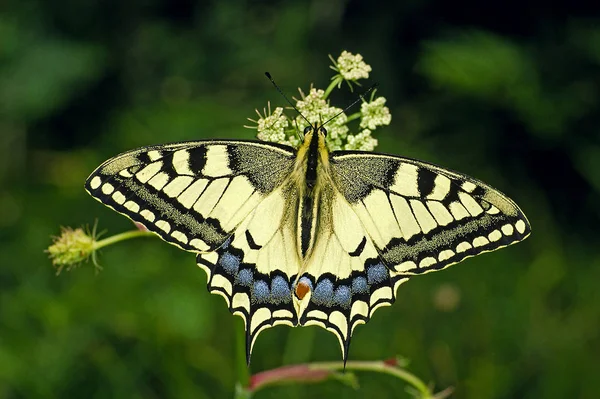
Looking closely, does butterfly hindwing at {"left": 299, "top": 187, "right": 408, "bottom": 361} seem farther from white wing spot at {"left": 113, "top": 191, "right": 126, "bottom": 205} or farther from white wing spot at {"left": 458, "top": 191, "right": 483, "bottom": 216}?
white wing spot at {"left": 113, "top": 191, "right": 126, "bottom": 205}

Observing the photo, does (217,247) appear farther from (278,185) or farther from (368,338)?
(368,338)

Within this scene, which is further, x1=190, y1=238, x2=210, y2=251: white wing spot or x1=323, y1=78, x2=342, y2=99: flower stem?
x1=323, y1=78, x2=342, y2=99: flower stem

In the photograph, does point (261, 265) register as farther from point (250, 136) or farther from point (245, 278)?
point (250, 136)

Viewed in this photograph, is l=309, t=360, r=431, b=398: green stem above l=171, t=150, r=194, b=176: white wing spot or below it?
below

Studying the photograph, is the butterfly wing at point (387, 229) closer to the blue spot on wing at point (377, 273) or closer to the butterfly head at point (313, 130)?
the blue spot on wing at point (377, 273)

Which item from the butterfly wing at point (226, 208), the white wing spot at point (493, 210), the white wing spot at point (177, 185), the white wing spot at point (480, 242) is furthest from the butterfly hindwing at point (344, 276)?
the white wing spot at point (177, 185)

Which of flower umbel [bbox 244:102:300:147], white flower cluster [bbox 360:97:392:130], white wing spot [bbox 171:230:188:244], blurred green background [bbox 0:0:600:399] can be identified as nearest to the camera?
white wing spot [bbox 171:230:188:244]

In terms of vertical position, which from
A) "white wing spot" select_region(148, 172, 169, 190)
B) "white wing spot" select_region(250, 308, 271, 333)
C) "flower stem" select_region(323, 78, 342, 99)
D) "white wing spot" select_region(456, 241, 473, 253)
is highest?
"flower stem" select_region(323, 78, 342, 99)

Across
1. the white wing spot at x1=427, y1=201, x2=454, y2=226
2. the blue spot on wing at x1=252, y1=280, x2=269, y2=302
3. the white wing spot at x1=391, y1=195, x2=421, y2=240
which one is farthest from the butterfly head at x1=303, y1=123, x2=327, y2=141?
the blue spot on wing at x1=252, y1=280, x2=269, y2=302
